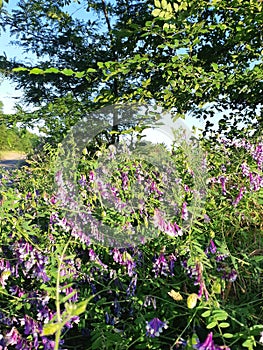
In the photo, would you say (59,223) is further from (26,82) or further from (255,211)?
(26,82)

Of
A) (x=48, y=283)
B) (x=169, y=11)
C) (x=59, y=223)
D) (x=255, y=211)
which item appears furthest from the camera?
(x=169, y=11)

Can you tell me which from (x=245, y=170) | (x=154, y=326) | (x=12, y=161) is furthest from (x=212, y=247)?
(x=12, y=161)

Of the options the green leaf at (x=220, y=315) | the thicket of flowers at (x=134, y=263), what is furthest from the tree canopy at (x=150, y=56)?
the green leaf at (x=220, y=315)

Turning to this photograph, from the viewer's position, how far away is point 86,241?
157cm

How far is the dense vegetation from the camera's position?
4.10ft

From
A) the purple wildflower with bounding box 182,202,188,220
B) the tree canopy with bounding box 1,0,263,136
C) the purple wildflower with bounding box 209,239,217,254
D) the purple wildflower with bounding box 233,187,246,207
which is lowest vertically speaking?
the purple wildflower with bounding box 209,239,217,254

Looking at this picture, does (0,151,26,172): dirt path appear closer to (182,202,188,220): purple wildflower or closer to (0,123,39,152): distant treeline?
(0,123,39,152): distant treeline

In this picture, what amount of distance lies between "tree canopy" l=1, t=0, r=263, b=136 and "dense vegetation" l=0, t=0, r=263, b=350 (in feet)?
0.07

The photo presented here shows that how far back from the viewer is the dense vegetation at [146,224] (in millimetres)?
1249

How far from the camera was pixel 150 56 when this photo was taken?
3051 millimetres

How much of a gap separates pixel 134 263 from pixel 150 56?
205 centimetres

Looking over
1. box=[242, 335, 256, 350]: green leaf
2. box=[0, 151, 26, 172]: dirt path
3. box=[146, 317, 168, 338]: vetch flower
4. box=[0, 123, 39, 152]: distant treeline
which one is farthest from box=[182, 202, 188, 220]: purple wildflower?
box=[0, 151, 26, 172]: dirt path

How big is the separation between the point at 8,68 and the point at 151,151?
299 centimetres

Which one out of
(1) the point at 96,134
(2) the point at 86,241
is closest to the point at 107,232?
(2) the point at 86,241
